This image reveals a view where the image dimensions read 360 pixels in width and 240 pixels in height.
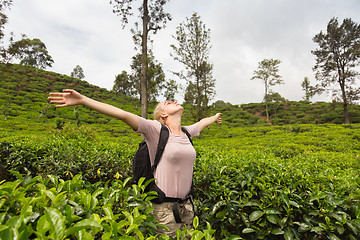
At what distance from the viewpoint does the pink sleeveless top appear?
5.51ft

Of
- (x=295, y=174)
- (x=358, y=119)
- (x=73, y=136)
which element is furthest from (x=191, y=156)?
(x=358, y=119)

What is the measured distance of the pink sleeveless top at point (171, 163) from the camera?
1681mm

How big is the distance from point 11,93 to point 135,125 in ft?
115

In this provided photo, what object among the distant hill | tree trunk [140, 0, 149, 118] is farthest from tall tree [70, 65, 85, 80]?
tree trunk [140, 0, 149, 118]

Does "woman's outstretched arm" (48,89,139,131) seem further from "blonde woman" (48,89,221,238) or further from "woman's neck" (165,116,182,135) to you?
"woman's neck" (165,116,182,135)

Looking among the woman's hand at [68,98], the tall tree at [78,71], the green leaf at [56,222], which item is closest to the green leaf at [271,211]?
the green leaf at [56,222]

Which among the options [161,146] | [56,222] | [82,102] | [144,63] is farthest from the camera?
[144,63]

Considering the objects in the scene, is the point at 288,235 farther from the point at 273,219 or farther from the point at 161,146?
the point at 161,146

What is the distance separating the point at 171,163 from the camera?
169 cm

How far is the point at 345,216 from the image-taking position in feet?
5.21

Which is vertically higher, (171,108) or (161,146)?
(171,108)

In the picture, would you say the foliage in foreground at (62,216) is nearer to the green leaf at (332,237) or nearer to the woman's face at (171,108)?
the woman's face at (171,108)

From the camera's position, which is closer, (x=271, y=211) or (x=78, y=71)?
(x=271, y=211)

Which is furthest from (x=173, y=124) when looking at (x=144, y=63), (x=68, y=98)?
(x=144, y=63)
